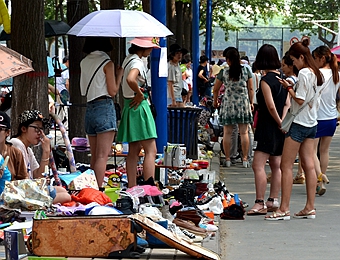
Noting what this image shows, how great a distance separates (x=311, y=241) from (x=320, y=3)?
2665 inches

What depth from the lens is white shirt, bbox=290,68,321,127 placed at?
9484mm

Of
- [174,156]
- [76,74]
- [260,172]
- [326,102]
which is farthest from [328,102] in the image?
[76,74]

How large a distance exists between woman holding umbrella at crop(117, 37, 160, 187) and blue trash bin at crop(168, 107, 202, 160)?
14.1 feet

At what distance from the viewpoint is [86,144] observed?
11.6 meters

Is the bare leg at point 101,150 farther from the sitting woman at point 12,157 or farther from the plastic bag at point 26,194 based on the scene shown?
the plastic bag at point 26,194

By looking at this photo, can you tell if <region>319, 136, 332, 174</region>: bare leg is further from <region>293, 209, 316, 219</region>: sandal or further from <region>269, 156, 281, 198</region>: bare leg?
<region>293, 209, 316, 219</region>: sandal

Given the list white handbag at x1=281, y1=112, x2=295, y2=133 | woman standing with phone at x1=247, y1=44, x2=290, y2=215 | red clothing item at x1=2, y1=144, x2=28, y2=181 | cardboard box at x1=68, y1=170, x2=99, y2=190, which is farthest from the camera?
woman standing with phone at x1=247, y1=44, x2=290, y2=215

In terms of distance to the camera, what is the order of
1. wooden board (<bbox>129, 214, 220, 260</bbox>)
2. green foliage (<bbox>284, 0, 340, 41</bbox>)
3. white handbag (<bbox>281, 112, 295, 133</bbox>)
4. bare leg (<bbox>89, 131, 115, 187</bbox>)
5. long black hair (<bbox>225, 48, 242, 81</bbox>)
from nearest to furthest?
wooden board (<bbox>129, 214, 220, 260</bbox>), white handbag (<bbox>281, 112, 295, 133</bbox>), bare leg (<bbox>89, 131, 115, 187</bbox>), long black hair (<bbox>225, 48, 242, 81</bbox>), green foliage (<bbox>284, 0, 340, 41</bbox>)

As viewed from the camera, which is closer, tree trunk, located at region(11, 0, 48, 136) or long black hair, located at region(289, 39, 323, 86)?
long black hair, located at region(289, 39, 323, 86)

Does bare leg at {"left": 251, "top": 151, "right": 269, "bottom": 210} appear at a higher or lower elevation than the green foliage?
lower

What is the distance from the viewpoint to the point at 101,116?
977cm

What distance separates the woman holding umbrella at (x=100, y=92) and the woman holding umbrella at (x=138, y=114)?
0.22 meters

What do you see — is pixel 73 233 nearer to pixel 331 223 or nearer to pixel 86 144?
pixel 331 223

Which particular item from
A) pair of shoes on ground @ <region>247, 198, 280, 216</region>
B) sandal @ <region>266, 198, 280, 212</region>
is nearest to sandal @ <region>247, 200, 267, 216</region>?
pair of shoes on ground @ <region>247, 198, 280, 216</region>
